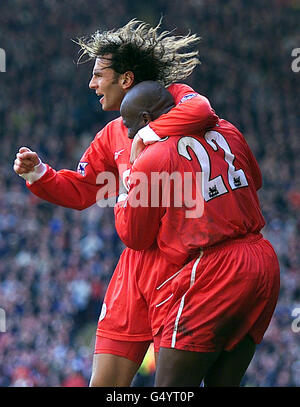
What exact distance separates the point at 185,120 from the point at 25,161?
88 cm

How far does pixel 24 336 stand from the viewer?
945cm

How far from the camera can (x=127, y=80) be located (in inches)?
148

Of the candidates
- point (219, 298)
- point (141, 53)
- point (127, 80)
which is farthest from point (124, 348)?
point (141, 53)

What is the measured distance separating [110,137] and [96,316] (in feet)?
21.5

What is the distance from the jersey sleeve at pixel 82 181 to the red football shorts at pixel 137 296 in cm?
46

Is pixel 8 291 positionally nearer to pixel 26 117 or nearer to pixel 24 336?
pixel 24 336

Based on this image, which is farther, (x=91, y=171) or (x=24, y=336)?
(x=24, y=336)

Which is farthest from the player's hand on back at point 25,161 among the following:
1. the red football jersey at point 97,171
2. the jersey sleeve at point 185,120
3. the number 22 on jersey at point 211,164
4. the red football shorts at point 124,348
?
→ the red football shorts at point 124,348

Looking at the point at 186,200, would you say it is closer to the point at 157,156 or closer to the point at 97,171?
the point at 157,156

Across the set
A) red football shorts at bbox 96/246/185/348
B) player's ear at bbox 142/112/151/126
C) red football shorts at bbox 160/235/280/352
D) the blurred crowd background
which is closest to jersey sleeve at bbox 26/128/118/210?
red football shorts at bbox 96/246/185/348

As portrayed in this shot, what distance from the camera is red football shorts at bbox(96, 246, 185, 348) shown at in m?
3.36

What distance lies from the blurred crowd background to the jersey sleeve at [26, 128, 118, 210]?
5121 mm
